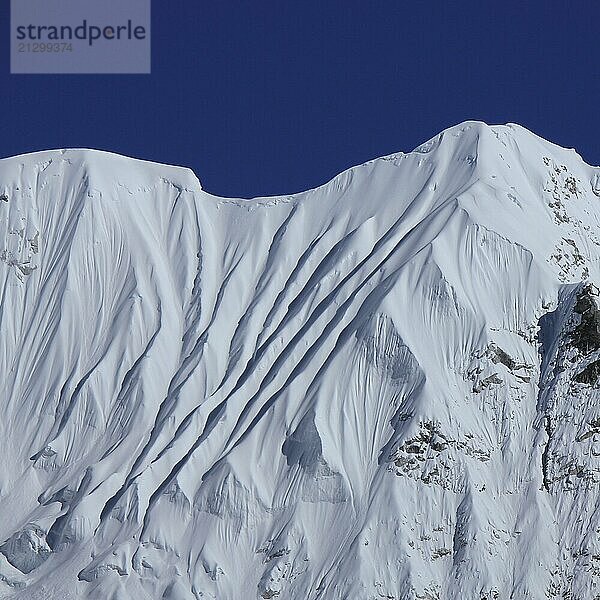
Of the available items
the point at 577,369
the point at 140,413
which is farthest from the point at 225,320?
the point at 577,369

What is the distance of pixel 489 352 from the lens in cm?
9712

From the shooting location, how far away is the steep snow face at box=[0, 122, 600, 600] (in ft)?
299

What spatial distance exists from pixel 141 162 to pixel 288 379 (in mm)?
29251

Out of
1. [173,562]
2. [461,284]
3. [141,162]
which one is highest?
[141,162]

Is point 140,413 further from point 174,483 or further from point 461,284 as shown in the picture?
point 461,284

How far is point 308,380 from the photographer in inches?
3907

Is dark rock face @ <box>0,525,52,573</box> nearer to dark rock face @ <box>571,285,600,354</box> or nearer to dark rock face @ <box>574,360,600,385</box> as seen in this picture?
dark rock face @ <box>574,360,600,385</box>

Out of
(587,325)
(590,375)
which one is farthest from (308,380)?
(587,325)

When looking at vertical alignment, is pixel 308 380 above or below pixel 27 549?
above

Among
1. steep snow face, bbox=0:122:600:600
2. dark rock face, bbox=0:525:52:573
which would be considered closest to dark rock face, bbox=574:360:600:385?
steep snow face, bbox=0:122:600:600

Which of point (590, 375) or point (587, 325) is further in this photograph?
point (587, 325)

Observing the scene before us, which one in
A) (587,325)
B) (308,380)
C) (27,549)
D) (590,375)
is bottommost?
(27,549)

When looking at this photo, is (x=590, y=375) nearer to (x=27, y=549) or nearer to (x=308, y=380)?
(x=308, y=380)

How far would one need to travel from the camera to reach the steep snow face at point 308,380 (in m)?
91.1
